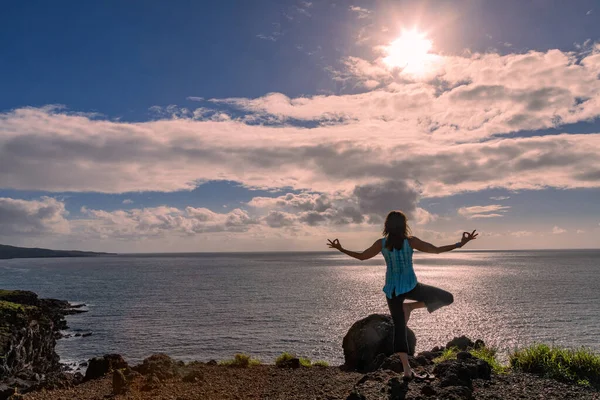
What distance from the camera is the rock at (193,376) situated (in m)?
11.7

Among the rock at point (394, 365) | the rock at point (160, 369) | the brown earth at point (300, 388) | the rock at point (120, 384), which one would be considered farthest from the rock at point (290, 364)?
the rock at point (120, 384)

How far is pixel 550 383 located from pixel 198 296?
7938 centimetres

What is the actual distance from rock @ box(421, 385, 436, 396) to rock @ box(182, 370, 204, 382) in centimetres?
621

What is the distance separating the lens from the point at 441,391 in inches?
315

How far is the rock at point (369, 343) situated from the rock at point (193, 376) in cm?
611

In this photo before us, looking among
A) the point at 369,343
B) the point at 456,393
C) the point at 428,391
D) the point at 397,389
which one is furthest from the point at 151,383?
the point at 369,343

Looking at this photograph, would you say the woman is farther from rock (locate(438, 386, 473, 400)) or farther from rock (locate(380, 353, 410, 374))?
rock (locate(380, 353, 410, 374))

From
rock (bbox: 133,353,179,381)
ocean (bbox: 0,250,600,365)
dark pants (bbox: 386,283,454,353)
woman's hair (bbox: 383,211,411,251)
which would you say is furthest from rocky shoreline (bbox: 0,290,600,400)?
ocean (bbox: 0,250,600,365)

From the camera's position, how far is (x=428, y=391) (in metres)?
7.99

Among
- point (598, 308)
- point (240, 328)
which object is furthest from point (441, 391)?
point (598, 308)

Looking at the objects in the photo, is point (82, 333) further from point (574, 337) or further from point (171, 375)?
point (574, 337)

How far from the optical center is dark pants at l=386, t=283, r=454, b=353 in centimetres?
837

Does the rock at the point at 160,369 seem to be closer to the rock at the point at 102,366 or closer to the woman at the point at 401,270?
the rock at the point at 102,366

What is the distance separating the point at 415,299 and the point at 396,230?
4.43 ft
